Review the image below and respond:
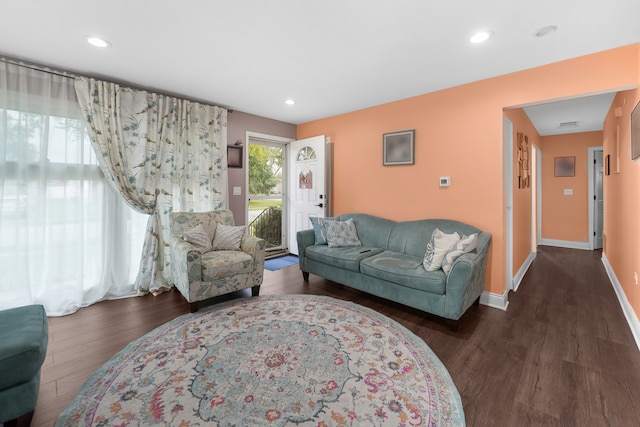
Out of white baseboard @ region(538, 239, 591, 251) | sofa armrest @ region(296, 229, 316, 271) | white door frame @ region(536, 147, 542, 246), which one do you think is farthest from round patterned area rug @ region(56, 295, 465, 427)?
white baseboard @ region(538, 239, 591, 251)

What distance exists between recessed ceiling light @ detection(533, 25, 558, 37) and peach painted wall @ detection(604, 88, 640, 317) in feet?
3.31

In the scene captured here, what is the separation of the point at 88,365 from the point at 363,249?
110 inches

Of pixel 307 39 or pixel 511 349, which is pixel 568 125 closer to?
pixel 511 349

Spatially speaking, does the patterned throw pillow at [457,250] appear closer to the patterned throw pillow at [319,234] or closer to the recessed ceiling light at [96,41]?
the patterned throw pillow at [319,234]

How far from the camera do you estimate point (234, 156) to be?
14.1 feet

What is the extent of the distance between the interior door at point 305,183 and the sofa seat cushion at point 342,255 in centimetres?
87

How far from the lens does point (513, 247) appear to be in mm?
3488

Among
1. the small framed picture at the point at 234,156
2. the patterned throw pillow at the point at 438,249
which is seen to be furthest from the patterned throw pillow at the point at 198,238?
the patterned throw pillow at the point at 438,249

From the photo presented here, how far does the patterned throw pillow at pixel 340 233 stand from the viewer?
146 inches

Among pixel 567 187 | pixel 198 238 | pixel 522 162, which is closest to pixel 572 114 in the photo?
pixel 522 162

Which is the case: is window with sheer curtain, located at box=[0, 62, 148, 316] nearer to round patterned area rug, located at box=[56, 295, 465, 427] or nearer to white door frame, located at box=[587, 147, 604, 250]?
round patterned area rug, located at box=[56, 295, 465, 427]

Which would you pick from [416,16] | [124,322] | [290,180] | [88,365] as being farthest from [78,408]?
[290,180]

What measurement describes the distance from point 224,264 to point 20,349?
1.62 metres

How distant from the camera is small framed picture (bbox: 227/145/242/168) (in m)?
4.25
